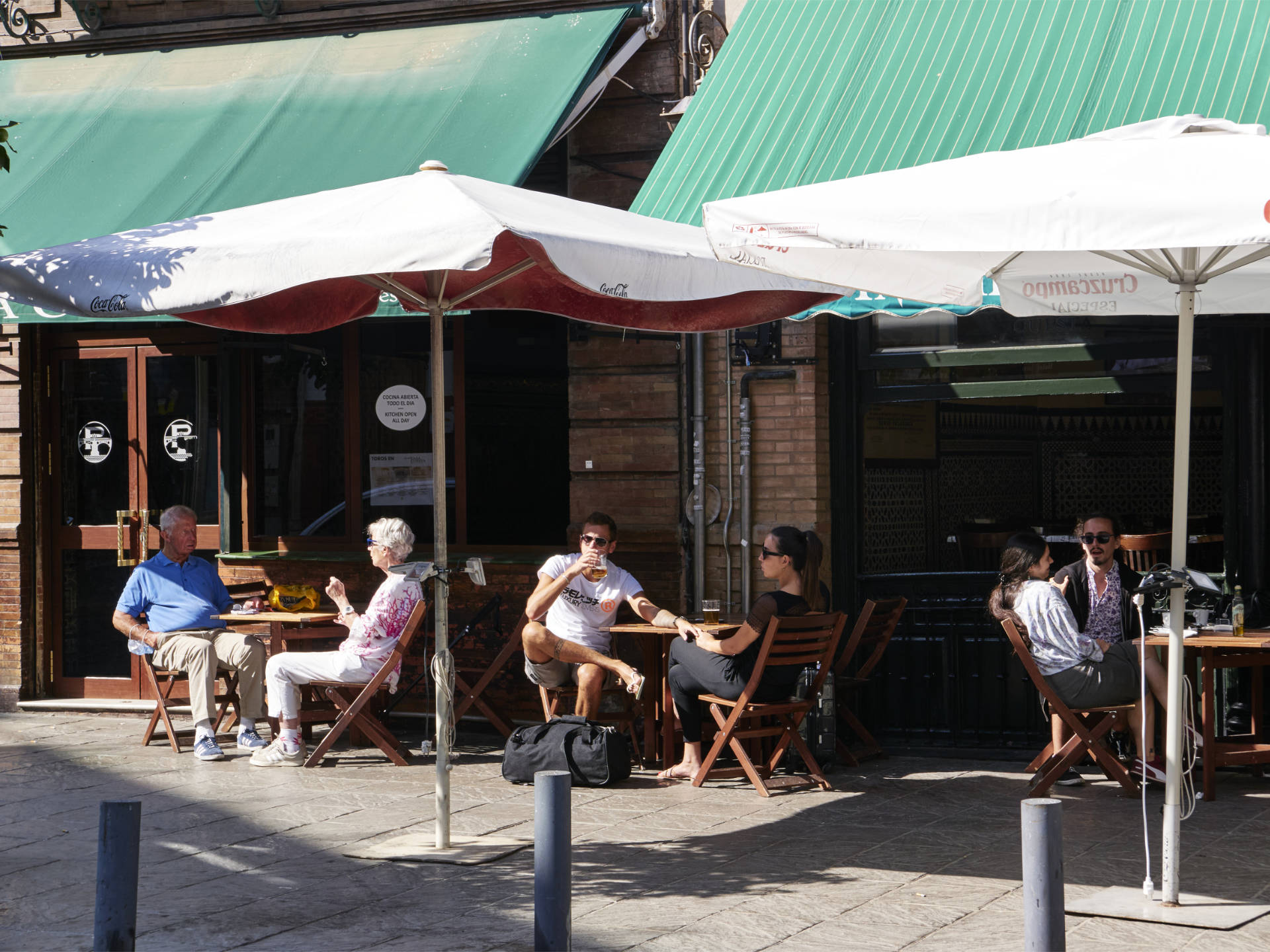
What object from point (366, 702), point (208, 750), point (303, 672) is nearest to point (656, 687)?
point (366, 702)

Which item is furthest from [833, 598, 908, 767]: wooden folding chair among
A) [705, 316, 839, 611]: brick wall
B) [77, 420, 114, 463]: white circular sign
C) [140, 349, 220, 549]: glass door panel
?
[77, 420, 114, 463]: white circular sign

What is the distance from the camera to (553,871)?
4.20 m

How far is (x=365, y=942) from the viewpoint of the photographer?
508 centimetres

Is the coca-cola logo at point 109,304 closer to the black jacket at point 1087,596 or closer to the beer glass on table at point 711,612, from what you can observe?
the beer glass on table at point 711,612

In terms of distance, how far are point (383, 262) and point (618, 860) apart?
258 centimetres

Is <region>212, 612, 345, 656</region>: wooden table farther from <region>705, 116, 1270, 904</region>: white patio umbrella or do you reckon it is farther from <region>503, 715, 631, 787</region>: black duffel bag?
<region>705, 116, 1270, 904</region>: white patio umbrella

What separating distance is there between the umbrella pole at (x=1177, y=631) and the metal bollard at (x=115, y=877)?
3.34 m

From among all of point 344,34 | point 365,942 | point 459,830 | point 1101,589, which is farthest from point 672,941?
point 344,34

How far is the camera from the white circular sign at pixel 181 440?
1055 cm

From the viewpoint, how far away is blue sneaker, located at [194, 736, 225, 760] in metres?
8.70

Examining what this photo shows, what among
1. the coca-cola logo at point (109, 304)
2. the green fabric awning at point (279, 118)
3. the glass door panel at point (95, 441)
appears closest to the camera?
the coca-cola logo at point (109, 304)

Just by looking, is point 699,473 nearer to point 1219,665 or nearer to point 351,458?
point 351,458

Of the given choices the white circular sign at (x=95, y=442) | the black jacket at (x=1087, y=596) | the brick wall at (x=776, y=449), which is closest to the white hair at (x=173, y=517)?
the white circular sign at (x=95, y=442)

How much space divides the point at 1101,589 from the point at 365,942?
4439mm
